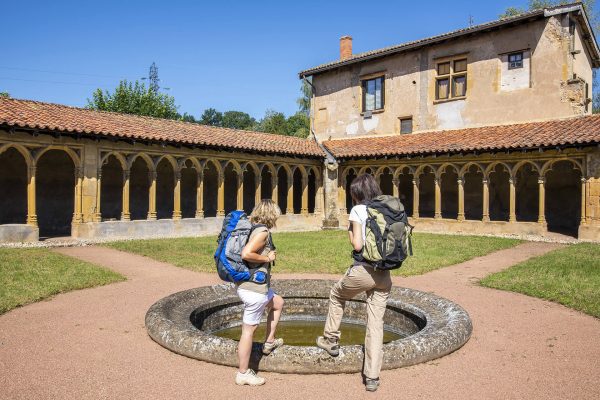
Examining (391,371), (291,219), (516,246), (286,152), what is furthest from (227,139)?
(391,371)

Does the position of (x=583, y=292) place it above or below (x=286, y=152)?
Result: below

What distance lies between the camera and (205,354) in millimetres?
4285

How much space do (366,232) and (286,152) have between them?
17.3 metres

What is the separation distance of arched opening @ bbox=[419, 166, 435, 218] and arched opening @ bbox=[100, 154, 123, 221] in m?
14.7

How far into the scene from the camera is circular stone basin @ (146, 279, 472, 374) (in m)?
4.10

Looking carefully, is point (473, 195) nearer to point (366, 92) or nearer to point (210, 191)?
point (366, 92)

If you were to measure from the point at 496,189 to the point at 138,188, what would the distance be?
16641mm

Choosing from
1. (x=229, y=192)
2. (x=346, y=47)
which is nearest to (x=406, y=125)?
(x=346, y=47)

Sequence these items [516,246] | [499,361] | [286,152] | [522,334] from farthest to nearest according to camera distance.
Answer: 1. [286,152]
2. [516,246]
3. [522,334]
4. [499,361]

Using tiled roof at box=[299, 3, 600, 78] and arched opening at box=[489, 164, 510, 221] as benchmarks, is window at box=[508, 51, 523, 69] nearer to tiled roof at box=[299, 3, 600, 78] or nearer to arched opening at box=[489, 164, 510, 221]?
tiled roof at box=[299, 3, 600, 78]

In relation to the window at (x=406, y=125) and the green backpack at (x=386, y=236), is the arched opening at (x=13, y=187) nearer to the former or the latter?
the window at (x=406, y=125)

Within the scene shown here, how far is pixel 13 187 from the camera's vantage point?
17.2 m

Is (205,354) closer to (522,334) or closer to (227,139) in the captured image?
(522,334)

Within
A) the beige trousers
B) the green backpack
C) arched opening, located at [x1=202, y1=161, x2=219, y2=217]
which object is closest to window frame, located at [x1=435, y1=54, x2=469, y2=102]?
arched opening, located at [x1=202, y1=161, x2=219, y2=217]
